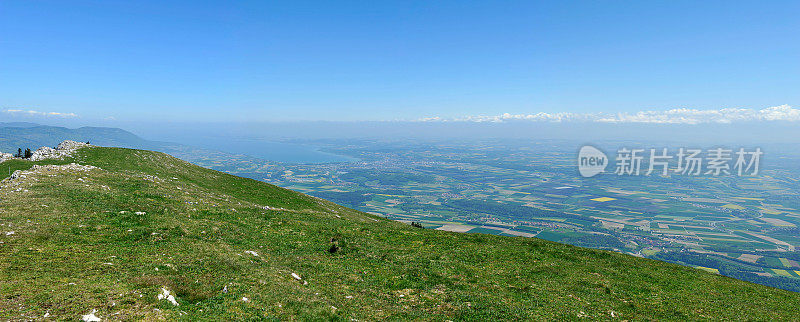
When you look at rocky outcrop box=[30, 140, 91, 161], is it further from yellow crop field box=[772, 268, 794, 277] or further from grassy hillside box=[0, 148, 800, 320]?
yellow crop field box=[772, 268, 794, 277]

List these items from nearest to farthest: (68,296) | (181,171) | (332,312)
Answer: (68,296) < (332,312) < (181,171)

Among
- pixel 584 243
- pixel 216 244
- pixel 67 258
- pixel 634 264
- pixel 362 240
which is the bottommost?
pixel 584 243

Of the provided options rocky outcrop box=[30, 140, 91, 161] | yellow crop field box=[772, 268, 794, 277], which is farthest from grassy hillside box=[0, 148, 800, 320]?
yellow crop field box=[772, 268, 794, 277]

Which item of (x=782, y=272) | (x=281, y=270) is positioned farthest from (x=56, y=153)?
(x=782, y=272)

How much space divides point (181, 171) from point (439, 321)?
5626 centimetres

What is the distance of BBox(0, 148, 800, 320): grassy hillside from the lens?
13688 millimetres

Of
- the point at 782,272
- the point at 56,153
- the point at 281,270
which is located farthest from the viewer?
the point at 782,272

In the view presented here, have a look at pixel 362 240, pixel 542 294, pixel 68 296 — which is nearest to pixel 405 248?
pixel 362 240

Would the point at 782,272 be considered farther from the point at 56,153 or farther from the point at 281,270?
the point at 56,153

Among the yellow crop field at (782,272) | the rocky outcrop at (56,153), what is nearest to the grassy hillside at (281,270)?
the rocky outcrop at (56,153)

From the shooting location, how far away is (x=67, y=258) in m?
15.9

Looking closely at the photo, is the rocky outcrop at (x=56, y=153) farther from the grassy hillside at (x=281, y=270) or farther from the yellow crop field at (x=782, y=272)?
the yellow crop field at (x=782, y=272)

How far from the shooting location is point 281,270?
765 inches

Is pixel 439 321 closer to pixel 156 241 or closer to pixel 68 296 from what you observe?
pixel 68 296
